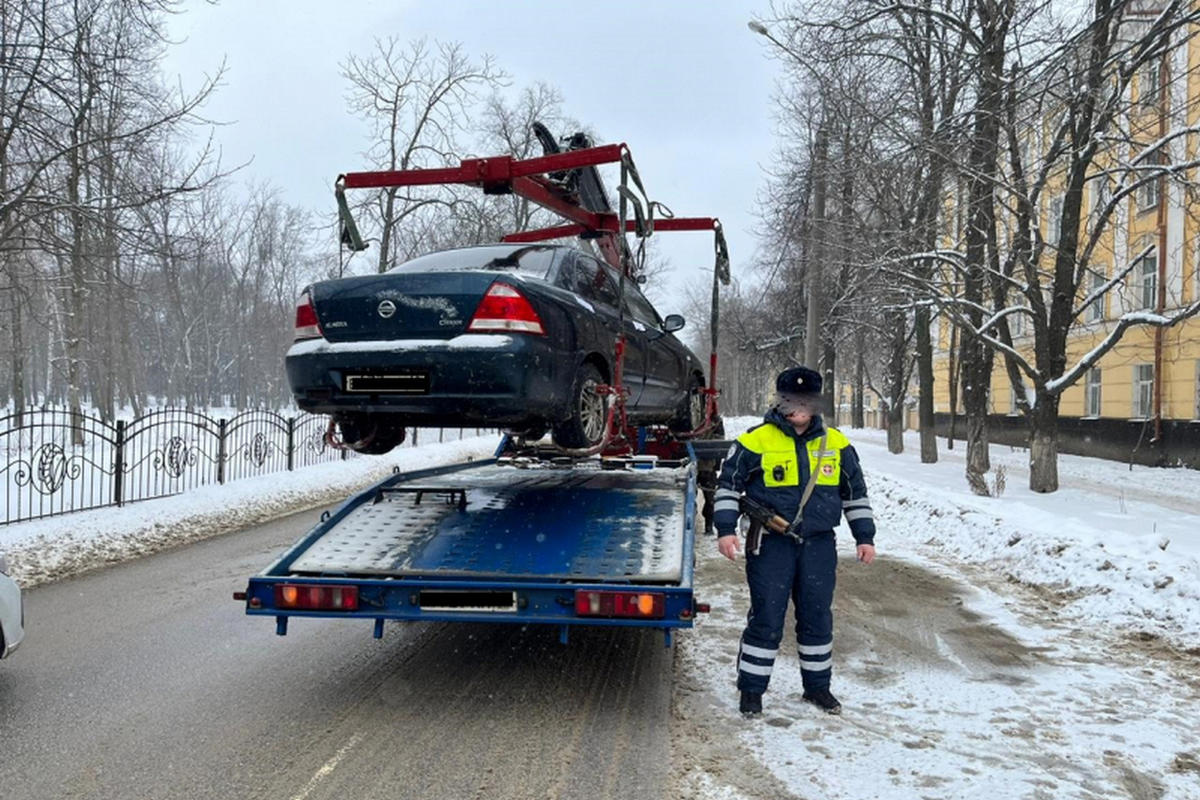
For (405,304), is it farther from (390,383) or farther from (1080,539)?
(1080,539)

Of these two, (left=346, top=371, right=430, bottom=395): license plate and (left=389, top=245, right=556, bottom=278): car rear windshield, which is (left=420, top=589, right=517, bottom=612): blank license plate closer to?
(left=346, top=371, right=430, bottom=395): license plate

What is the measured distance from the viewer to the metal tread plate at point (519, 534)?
→ 13.8ft

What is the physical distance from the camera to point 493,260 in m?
5.53

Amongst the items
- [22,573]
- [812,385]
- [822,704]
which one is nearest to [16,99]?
[22,573]

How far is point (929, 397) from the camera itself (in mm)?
19672

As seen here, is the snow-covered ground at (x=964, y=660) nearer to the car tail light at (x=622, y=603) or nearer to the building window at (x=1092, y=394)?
the car tail light at (x=622, y=603)

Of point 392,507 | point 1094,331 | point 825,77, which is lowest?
point 392,507

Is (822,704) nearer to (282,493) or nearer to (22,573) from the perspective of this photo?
(22,573)

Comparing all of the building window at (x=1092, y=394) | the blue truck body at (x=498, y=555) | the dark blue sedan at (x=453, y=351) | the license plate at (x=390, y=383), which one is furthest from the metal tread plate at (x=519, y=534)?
the building window at (x=1092, y=394)

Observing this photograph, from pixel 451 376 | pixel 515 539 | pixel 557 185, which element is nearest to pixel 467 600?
pixel 515 539

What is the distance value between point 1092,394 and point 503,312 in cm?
2341

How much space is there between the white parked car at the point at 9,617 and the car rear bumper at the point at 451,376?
172 centimetres

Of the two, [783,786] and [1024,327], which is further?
[1024,327]

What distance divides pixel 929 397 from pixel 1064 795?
17528 mm
